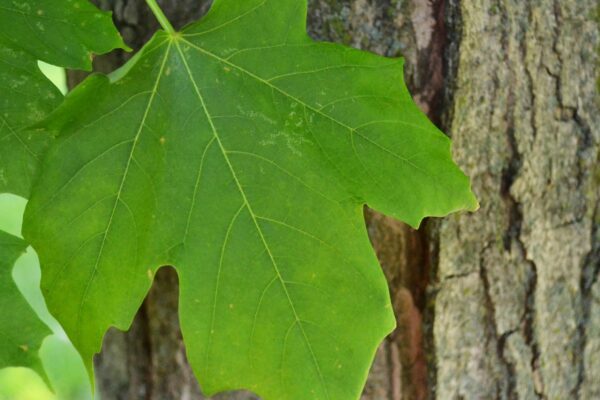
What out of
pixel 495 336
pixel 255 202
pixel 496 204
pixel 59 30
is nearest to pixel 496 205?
pixel 496 204

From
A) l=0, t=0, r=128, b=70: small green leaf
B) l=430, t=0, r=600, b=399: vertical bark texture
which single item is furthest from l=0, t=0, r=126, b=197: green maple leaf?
l=430, t=0, r=600, b=399: vertical bark texture

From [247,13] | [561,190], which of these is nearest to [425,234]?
[561,190]

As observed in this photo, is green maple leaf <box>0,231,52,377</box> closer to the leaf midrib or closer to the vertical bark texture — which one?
the leaf midrib

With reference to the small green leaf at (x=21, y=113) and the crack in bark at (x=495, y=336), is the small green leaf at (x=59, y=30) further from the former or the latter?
the crack in bark at (x=495, y=336)

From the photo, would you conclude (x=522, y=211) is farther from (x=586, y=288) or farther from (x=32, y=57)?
(x=32, y=57)

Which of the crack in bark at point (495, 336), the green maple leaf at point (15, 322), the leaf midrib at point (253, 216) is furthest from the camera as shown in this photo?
the crack in bark at point (495, 336)

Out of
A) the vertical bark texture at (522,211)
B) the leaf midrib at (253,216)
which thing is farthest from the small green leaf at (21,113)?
the vertical bark texture at (522,211)
